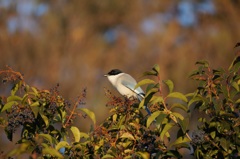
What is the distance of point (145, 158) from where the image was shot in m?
1.91

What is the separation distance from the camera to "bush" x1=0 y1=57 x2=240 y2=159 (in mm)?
1976

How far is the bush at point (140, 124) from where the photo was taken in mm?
1976

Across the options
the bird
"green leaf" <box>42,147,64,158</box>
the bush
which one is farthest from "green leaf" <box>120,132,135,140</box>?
the bird

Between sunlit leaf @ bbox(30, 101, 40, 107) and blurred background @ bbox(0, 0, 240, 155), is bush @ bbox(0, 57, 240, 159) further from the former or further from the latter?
blurred background @ bbox(0, 0, 240, 155)

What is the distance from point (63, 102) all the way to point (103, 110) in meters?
10.4

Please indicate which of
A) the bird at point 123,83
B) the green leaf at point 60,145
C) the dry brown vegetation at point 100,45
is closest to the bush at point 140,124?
the green leaf at point 60,145

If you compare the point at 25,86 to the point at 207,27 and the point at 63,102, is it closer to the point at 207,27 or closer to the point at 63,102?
the point at 63,102

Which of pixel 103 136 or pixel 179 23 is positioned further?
pixel 179 23

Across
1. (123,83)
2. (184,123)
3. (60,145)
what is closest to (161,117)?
(184,123)

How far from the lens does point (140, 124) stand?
2.26 meters

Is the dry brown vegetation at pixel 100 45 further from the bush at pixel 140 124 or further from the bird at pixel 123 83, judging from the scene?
the bush at pixel 140 124

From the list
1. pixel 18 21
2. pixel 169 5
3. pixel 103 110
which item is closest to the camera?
pixel 103 110

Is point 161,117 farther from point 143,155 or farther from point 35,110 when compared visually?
point 35,110

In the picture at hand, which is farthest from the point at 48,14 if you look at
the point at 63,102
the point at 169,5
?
the point at 63,102
